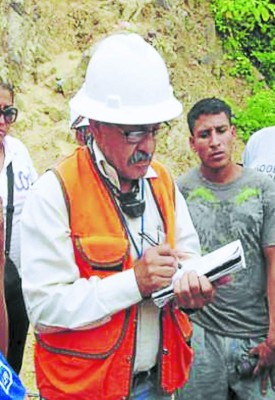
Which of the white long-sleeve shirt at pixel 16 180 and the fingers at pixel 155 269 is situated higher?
the white long-sleeve shirt at pixel 16 180

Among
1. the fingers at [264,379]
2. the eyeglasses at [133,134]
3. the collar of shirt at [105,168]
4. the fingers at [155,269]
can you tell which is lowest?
the fingers at [264,379]

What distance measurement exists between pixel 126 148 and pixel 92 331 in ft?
2.01

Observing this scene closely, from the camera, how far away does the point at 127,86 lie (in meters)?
2.83

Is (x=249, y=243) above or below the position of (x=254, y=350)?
above

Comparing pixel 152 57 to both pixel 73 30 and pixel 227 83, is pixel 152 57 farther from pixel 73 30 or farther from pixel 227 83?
pixel 227 83

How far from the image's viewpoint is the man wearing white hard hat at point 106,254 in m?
2.76

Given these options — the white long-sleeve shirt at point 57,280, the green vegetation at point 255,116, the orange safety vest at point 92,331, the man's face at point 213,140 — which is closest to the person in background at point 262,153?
the man's face at point 213,140

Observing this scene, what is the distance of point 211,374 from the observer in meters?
3.88

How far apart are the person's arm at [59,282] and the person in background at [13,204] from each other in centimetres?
127

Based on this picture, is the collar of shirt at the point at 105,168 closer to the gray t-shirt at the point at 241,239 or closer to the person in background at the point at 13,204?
the gray t-shirt at the point at 241,239

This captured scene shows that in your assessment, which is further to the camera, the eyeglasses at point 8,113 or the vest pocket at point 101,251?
the eyeglasses at point 8,113

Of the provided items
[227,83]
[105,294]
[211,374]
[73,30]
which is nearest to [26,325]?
[211,374]

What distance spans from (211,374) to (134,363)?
3.53 ft

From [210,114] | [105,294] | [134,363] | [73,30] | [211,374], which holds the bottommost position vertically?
[211,374]
